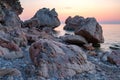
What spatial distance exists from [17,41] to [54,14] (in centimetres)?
8457

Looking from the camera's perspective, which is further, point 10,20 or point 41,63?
point 10,20

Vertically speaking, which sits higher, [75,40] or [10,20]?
[10,20]

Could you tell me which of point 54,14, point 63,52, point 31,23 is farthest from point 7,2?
point 54,14

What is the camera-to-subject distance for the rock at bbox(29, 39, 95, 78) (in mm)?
14938

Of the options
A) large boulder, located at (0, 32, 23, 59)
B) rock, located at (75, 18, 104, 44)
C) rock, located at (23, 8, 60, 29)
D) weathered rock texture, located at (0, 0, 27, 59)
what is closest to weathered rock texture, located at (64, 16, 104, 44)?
rock, located at (75, 18, 104, 44)

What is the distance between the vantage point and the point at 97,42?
43.4 metres

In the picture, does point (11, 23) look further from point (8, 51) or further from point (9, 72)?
point (9, 72)

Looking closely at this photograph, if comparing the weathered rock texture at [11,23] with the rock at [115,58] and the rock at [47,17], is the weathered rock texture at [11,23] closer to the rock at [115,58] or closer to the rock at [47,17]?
the rock at [115,58]

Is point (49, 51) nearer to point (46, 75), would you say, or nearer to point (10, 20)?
point (46, 75)

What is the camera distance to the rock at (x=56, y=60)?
14.9 m

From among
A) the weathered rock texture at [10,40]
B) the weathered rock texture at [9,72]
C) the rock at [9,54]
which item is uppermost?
the weathered rock texture at [10,40]

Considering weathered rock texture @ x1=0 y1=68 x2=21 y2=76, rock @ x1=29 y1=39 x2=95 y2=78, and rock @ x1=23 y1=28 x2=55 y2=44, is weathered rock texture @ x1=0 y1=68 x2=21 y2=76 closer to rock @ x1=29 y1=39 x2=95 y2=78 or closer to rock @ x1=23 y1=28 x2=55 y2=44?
rock @ x1=29 y1=39 x2=95 y2=78

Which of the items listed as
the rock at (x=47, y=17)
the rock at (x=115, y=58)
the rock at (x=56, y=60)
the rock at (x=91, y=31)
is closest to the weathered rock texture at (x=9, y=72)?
the rock at (x=56, y=60)

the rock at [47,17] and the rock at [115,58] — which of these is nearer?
the rock at [115,58]
